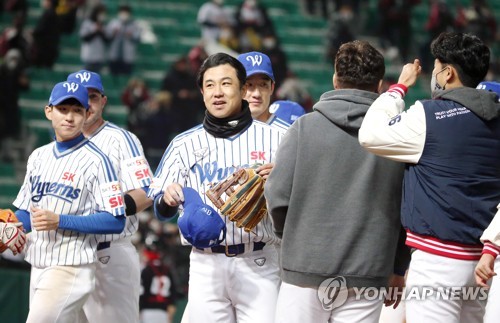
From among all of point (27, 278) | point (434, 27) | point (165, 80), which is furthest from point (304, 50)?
point (27, 278)

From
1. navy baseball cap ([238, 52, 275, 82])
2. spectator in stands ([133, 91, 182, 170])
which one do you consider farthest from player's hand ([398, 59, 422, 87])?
spectator in stands ([133, 91, 182, 170])

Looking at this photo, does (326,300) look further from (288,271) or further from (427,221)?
(427,221)

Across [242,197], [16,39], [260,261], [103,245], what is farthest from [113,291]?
[16,39]

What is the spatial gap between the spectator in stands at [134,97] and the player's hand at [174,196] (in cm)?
1033

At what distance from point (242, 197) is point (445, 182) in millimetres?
1091

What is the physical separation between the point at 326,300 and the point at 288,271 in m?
0.23

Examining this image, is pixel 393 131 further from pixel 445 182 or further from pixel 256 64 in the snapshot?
pixel 256 64

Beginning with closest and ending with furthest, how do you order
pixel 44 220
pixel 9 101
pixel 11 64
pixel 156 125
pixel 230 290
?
pixel 230 290
pixel 44 220
pixel 156 125
pixel 9 101
pixel 11 64

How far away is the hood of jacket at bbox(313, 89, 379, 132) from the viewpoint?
15.4 ft

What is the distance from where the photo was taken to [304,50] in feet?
61.4

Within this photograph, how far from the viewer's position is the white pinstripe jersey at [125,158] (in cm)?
662

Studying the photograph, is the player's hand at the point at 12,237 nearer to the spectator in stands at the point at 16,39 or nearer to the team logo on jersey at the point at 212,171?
Result: the team logo on jersey at the point at 212,171

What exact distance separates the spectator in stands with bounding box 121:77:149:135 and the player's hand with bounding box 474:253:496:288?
37.3 feet

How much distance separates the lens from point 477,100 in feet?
15.3
